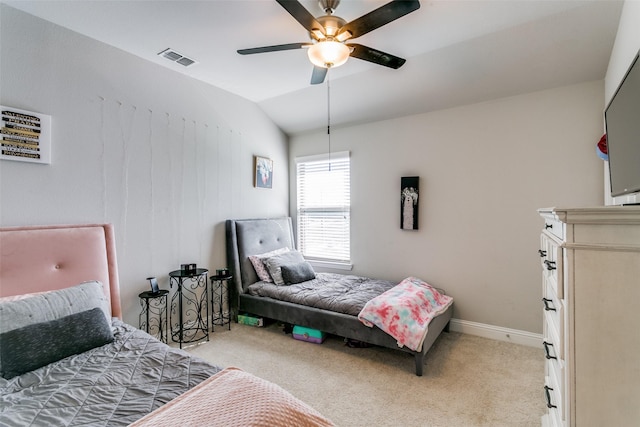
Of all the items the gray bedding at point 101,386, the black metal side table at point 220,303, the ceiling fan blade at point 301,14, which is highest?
the ceiling fan blade at point 301,14

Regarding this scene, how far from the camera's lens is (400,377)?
2334mm

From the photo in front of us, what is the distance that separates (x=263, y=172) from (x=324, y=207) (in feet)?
3.35

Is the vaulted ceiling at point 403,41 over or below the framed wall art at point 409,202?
over

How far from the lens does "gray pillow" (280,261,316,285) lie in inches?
137

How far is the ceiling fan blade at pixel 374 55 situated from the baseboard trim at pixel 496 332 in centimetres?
275

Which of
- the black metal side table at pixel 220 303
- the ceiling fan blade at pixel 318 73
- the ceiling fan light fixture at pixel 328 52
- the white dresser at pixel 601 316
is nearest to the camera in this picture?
the white dresser at pixel 601 316

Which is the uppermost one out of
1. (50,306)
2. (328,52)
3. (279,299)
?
(328,52)

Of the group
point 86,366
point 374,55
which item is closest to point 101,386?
point 86,366

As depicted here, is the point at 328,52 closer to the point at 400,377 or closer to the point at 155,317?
the point at 400,377

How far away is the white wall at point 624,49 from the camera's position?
5.40 ft

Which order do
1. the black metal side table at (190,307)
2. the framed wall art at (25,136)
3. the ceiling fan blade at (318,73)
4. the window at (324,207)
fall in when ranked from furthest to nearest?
the window at (324,207) → the black metal side table at (190,307) → the ceiling fan blade at (318,73) → the framed wall art at (25,136)

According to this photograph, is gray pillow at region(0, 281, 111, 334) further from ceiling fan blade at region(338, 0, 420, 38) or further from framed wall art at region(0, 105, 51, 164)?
ceiling fan blade at region(338, 0, 420, 38)

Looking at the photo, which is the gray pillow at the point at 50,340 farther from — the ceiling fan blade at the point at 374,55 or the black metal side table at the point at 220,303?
the ceiling fan blade at the point at 374,55

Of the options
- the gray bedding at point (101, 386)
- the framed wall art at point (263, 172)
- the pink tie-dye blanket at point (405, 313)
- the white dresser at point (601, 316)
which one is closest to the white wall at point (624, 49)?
the white dresser at point (601, 316)
